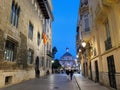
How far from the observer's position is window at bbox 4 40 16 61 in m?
13.0

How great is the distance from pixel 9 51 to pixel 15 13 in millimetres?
4209

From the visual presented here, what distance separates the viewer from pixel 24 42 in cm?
1739

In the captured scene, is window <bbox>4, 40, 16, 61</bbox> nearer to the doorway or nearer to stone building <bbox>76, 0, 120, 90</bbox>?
stone building <bbox>76, 0, 120, 90</bbox>

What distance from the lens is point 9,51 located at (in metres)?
13.7

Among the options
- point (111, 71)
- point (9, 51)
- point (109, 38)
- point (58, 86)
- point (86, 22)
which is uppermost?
point (86, 22)

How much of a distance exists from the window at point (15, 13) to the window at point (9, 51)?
2119mm

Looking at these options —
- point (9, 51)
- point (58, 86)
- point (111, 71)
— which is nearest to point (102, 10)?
point (111, 71)

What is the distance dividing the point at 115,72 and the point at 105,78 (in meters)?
2.64

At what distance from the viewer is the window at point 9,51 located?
1303cm

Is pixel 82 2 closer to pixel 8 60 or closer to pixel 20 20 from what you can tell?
pixel 20 20

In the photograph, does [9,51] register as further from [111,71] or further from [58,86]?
[111,71]

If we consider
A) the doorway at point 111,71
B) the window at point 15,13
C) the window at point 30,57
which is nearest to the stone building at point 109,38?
the doorway at point 111,71

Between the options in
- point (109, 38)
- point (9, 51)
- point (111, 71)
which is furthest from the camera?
point (9, 51)

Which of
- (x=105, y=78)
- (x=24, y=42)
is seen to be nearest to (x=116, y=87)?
(x=105, y=78)
